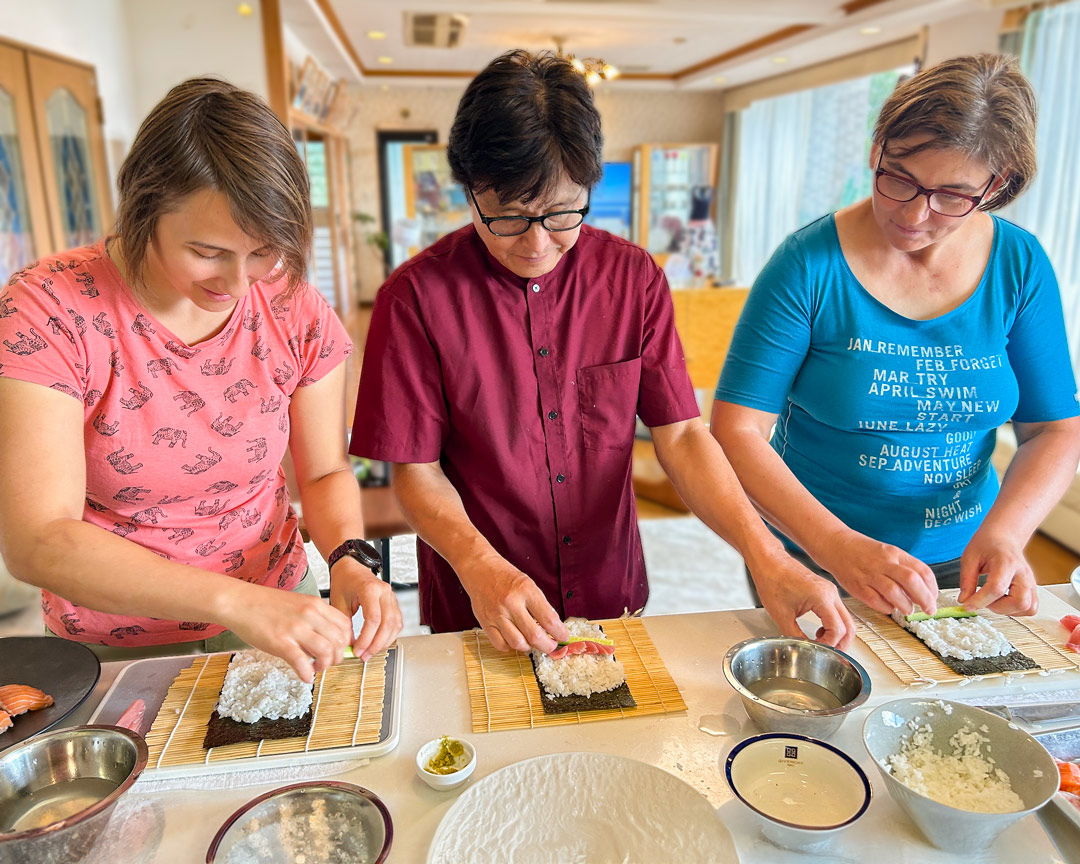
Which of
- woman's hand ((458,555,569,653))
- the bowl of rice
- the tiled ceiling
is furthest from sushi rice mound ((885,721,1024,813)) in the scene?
the tiled ceiling

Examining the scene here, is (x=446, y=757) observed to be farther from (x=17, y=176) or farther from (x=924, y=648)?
(x=17, y=176)

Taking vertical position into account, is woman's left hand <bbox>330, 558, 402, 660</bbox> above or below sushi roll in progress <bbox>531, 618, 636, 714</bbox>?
above

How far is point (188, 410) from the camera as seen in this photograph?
120 cm

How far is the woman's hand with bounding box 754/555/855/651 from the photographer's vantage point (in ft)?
3.70

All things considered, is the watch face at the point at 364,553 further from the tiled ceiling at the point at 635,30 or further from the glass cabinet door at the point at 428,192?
the glass cabinet door at the point at 428,192

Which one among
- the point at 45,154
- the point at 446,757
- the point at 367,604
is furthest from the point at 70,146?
the point at 446,757

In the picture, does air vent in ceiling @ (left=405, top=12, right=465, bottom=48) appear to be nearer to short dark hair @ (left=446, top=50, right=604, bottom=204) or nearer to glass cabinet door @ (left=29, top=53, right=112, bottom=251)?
glass cabinet door @ (left=29, top=53, right=112, bottom=251)

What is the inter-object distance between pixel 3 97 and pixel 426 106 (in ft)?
24.6

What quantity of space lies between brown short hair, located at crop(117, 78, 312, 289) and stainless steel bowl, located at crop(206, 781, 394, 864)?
2.31 ft

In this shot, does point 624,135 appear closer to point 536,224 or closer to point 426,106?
point 426,106

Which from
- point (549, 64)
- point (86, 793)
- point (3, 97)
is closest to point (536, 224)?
point (549, 64)

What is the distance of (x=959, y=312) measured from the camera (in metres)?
1.42

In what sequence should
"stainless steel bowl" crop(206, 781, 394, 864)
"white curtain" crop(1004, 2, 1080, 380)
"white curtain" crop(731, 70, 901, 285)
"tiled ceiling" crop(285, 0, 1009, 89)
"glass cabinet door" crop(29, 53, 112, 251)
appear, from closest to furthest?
"stainless steel bowl" crop(206, 781, 394, 864) < "glass cabinet door" crop(29, 53, 112, 251) < "white curtain" crop(1004, 2, 1080, 380) < "tiled ceiling" crop(285, 0, 1009, 89) < "white curtain" crop(731, 70, 901, 285)

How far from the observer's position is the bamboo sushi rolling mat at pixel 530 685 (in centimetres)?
106
